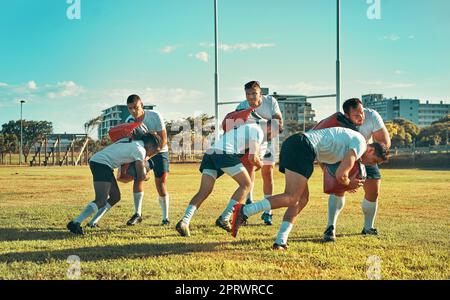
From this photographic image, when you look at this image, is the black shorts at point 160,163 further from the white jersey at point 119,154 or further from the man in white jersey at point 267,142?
the man in white jersey at point 267,142

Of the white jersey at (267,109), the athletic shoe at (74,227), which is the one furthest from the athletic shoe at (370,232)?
the athletic shoe at (74,227)

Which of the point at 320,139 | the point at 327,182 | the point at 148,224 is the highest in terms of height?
the point at 320,139

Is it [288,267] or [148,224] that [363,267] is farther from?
[148,224]

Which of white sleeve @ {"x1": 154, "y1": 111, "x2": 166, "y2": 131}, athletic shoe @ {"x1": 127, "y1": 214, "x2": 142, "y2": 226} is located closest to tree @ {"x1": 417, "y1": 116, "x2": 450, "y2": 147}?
athletic shoe @ {"x1": 127, "y1": 214, "x2": 142, "y2": 226}

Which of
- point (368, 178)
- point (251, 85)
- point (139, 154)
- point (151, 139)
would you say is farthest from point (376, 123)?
point (139, 154)

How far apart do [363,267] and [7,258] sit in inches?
164

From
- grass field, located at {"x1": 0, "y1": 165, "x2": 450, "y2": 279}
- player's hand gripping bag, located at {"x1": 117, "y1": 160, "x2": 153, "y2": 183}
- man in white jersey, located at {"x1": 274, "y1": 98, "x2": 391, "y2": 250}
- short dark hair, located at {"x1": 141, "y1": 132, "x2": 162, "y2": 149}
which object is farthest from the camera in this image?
short dark hair, located at {"x1": 141, "y1": 132, "x2": 162, "y2": 149}

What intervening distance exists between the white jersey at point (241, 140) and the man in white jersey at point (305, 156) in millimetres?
762

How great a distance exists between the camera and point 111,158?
301 inches

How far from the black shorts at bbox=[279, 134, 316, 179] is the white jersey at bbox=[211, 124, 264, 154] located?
0.89 metres

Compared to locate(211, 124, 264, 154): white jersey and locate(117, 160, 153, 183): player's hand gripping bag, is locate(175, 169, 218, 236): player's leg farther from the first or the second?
locate(117, 160, 153, 183): player's hand gripping bag

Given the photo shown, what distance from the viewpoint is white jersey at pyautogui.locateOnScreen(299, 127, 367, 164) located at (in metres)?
6.00
